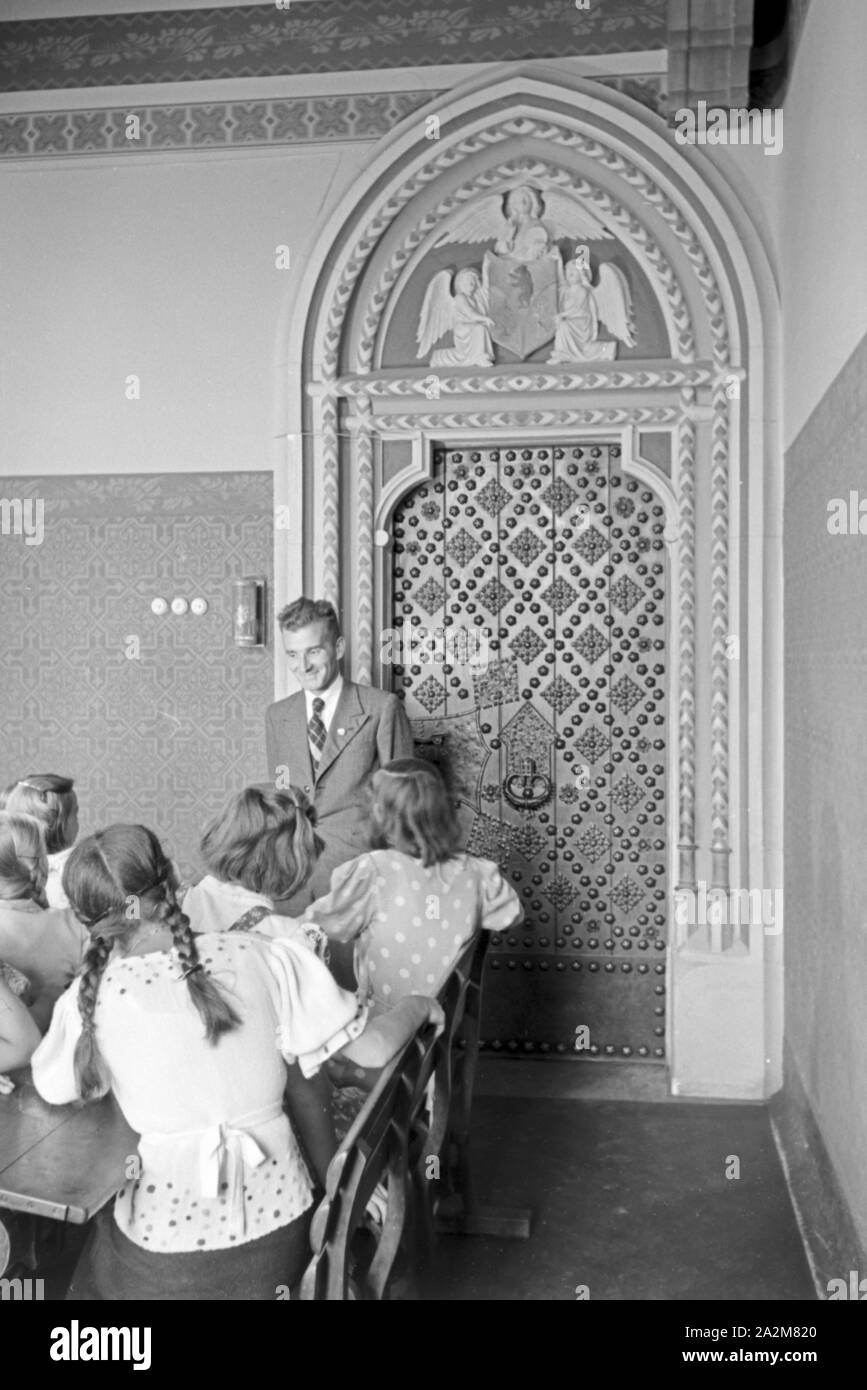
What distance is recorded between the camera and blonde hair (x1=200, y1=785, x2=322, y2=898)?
8.75 ft

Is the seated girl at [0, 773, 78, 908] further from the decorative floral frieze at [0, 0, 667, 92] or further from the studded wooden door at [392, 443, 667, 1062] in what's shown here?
the decorative floral frieze at [0, 0, 667, 92]

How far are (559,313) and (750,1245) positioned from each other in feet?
10.8

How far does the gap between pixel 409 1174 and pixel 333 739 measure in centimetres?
203

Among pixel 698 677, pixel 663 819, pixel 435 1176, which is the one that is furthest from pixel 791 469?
pixel 435 1176

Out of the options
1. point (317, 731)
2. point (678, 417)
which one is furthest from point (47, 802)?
point (678, 417)

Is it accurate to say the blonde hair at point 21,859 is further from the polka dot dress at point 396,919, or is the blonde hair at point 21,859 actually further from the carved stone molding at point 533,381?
the carved stone molding at point 533,381

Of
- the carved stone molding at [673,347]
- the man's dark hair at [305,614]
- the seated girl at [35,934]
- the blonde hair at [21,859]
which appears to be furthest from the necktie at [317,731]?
the seated girl at [35,934]

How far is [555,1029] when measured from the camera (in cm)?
512

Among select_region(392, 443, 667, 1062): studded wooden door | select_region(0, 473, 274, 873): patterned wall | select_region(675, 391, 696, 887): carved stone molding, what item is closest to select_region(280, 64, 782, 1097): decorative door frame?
select_region(675, 391, 696, 887): carved stone molding

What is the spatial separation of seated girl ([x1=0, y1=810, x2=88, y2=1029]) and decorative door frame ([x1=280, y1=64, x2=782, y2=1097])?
2.30 m

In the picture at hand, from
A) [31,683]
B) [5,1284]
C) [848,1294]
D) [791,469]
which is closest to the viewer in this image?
[5,1284]

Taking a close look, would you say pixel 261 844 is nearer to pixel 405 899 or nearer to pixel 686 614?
pixel 405 899

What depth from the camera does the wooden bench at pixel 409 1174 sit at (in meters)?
2.07

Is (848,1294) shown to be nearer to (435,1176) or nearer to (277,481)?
(435,1176)
